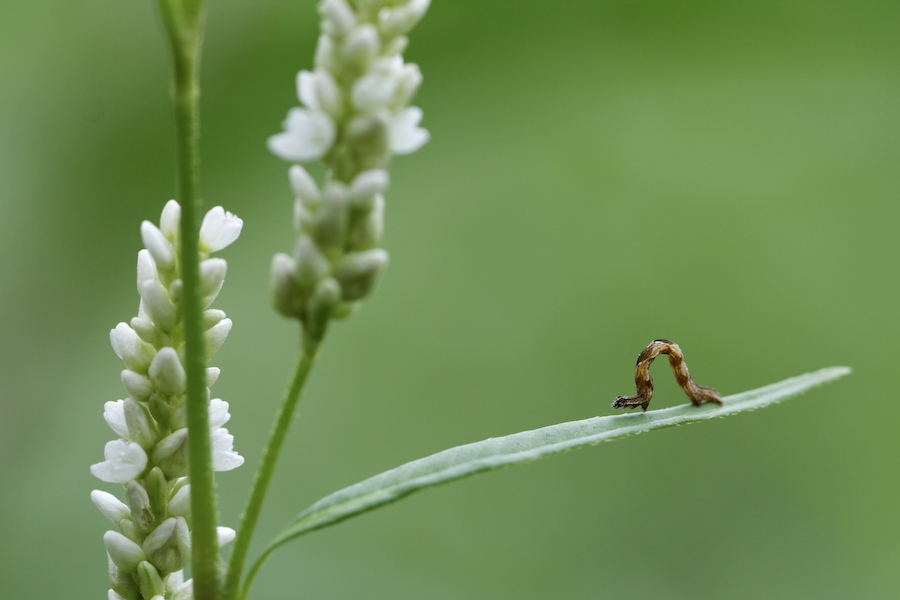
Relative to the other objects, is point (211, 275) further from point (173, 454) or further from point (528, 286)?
point (528, 286)

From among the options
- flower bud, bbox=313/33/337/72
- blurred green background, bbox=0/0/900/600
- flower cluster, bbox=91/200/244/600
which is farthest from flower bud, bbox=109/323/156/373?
blurred green background, bbox=0/0/900/600

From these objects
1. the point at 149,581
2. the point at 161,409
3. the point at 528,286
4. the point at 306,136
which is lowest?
the point at 149,581

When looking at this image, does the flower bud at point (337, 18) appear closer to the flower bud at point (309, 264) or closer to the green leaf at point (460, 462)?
the flower bud at point (309, 264)

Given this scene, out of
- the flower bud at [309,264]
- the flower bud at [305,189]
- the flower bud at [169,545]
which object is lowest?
the flower bud at [169,545]

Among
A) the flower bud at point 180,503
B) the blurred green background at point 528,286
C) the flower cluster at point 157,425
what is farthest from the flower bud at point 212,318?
the blurred green background at point 528,286

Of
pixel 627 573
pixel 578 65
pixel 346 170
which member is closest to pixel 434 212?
pixel 578 65

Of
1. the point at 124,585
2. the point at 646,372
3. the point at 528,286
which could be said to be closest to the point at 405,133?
the point at 124,585
